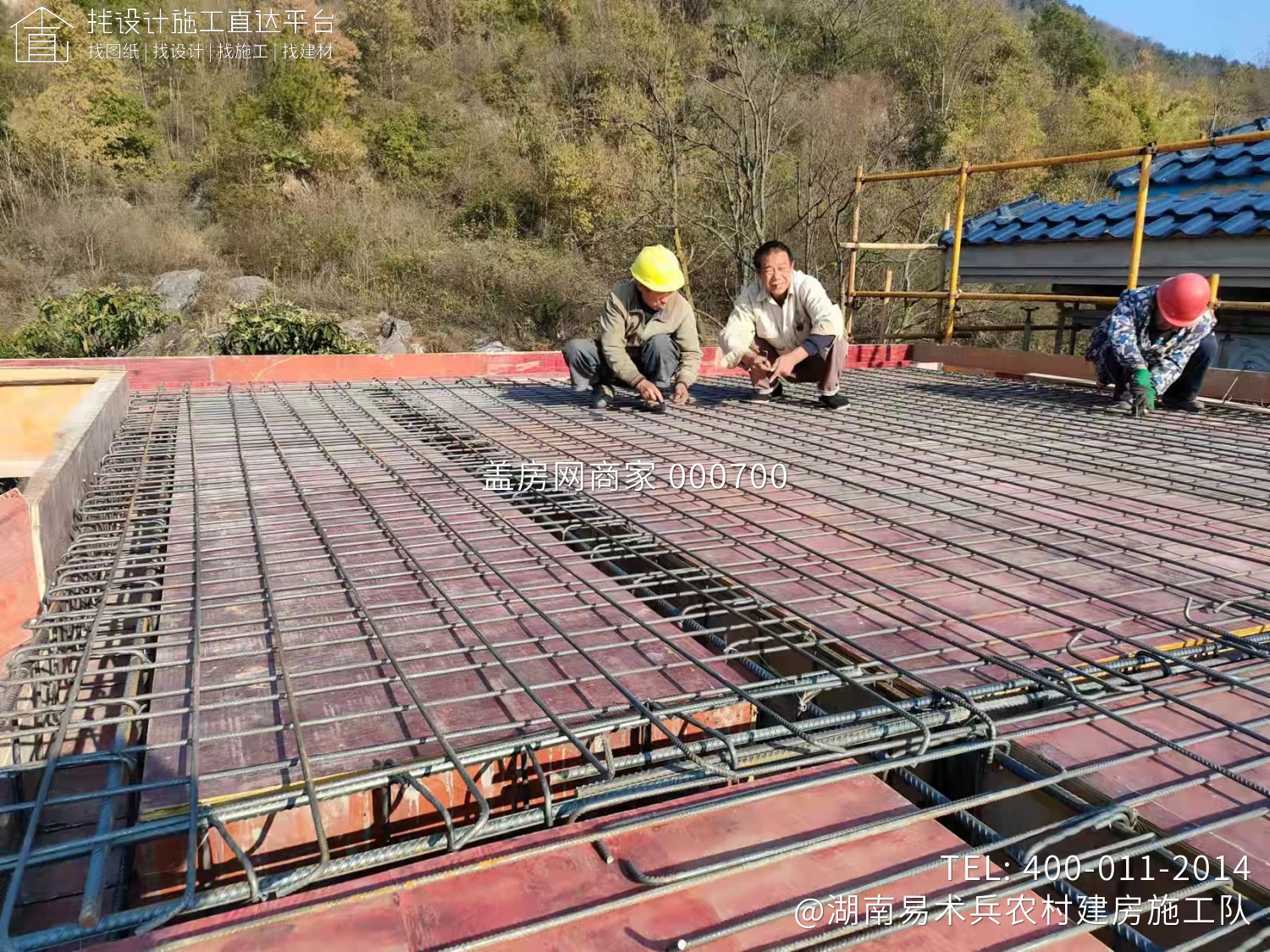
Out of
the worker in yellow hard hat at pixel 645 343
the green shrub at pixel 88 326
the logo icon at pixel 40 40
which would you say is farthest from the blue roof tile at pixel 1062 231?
the logo icon at pixel 40 40

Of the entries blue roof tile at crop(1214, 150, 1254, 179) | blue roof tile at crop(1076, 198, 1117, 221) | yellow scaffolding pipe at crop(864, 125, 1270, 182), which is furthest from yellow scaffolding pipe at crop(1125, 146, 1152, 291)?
blue roof tile at crop(1214, 150, 1254, 179)

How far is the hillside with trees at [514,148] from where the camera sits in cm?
1356

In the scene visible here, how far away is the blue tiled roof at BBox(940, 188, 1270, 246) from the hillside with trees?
4.22 meters

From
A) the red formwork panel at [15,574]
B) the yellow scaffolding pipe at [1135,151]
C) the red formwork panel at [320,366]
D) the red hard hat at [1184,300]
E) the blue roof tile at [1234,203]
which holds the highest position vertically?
the yellow scaffolding pipe at [1135,151]

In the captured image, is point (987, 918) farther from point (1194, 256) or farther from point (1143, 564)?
point (1194, 256)

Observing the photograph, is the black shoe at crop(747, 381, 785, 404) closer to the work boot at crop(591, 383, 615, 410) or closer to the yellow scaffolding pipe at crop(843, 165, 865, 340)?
the work boot at crop(591, 383, 615, 410)

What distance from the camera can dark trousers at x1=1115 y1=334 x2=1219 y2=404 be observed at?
4230 mm

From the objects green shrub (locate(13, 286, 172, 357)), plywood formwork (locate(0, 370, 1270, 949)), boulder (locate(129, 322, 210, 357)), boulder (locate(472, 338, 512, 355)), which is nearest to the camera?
plywood formwork (locate(0, 370, 1270, 949))

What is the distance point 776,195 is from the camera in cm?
1384

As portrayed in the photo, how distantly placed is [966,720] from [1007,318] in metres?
A: 14.5

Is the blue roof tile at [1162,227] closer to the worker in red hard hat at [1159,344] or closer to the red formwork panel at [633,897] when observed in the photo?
the worker in red hard hat at [1159,344]

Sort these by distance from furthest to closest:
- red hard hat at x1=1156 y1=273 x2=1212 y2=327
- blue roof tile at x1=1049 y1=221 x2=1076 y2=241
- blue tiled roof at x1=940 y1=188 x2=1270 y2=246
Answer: blue roof tile at x1=1049 y1=221 x2=1076 y2=241 < blue tiled roof at x1=940 y1=188 x2=1270 y2=246 < red hard hat at x1=1156 y1=273 x2=1212 y2=327

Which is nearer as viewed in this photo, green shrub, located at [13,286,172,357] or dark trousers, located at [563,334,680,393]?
dark trousers, located at [563,334,680,393]

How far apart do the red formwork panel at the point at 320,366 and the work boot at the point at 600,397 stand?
50.7 inches
